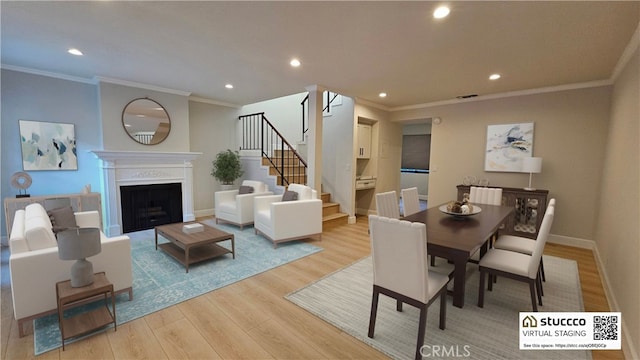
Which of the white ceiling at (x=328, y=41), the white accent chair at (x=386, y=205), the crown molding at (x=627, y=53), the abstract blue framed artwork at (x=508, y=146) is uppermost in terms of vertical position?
the white ceiling at (x=328, y=41)

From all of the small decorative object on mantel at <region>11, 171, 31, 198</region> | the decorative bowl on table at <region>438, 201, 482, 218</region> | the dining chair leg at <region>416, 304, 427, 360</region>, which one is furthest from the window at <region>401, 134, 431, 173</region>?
the small decorative object on mantel at <region>11, 171, 31, 198</region>

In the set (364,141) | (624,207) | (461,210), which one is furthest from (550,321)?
(364,141)

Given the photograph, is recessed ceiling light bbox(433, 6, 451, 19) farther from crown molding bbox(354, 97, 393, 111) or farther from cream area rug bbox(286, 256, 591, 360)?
crown molding bbox(354, 97, 393, 111)

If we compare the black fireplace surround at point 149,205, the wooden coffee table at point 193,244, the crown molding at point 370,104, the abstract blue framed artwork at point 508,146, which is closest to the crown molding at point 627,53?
the abstract blue framed artwork at point 508,146

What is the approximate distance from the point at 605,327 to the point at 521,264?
2.65 feet

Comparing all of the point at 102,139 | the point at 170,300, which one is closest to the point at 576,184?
the point at 170,300

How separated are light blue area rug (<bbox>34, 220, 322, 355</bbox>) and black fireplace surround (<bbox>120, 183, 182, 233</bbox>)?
462mm

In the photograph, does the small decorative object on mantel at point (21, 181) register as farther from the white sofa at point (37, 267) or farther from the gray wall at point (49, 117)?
the white sofa at point (37, 267)

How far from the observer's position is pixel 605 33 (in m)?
2.52

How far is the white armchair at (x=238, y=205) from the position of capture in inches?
195

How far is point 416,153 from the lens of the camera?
9.27 meters

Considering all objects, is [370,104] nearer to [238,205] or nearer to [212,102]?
[238,205]

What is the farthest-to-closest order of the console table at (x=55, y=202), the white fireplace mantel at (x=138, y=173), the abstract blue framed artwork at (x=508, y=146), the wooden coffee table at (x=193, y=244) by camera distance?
the abstract blue framed artwork at (x=508, y=146) → the white fireplace mantel at (x=138, y=173) → the console table at (x=55, y=202) → the wooden coffee table at (x=193, y=244)

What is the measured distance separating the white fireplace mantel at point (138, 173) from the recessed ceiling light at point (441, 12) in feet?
16.1
